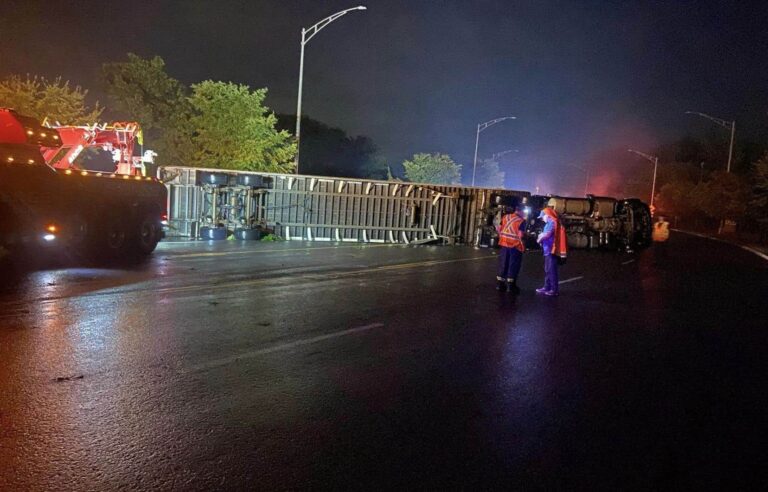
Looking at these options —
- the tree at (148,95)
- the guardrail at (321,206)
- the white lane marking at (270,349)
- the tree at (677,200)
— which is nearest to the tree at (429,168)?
the tree at (677,200)

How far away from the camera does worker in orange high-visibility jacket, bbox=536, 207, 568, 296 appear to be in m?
11.0

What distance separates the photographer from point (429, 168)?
76.1 metres

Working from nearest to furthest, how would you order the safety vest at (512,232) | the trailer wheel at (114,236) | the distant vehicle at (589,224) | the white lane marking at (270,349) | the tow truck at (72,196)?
1. the white lane marking at (270,349)
2. the safety vest at (512,232)
3. the tow truck at (72,196)
4. the trailer wheel at (114,236)
5. the distant vehicle at (589,224)

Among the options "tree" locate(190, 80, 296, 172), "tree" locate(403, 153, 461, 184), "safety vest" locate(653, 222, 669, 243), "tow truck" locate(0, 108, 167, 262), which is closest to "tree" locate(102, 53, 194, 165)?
"tree" locate(190, 80, 296, 172)

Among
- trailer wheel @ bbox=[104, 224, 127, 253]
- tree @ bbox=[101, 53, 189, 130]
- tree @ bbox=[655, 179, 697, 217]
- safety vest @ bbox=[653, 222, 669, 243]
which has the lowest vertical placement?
trailer wheel @ bbox=[104, 224, 127, 253]

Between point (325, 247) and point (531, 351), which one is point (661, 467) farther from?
point (325, 247)

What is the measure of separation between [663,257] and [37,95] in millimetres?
26382

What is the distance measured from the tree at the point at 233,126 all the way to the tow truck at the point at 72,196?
11327 millimetres

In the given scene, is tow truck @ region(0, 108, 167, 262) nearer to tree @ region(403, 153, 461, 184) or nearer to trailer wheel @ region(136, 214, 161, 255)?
trailer wheel @ region(136, 214, 161, 255)

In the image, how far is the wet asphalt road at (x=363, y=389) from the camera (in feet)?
12.6

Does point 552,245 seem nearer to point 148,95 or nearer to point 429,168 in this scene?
point 148,95

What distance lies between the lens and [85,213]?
43.1ft

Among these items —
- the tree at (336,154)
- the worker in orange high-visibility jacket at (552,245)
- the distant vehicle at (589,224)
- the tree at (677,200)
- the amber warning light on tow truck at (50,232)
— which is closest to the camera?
the worker in orange high-visibility jacket at (552,245)

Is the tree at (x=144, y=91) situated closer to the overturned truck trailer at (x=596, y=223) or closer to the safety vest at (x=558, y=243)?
the overturned truck trailer at (x=596, y=223)
